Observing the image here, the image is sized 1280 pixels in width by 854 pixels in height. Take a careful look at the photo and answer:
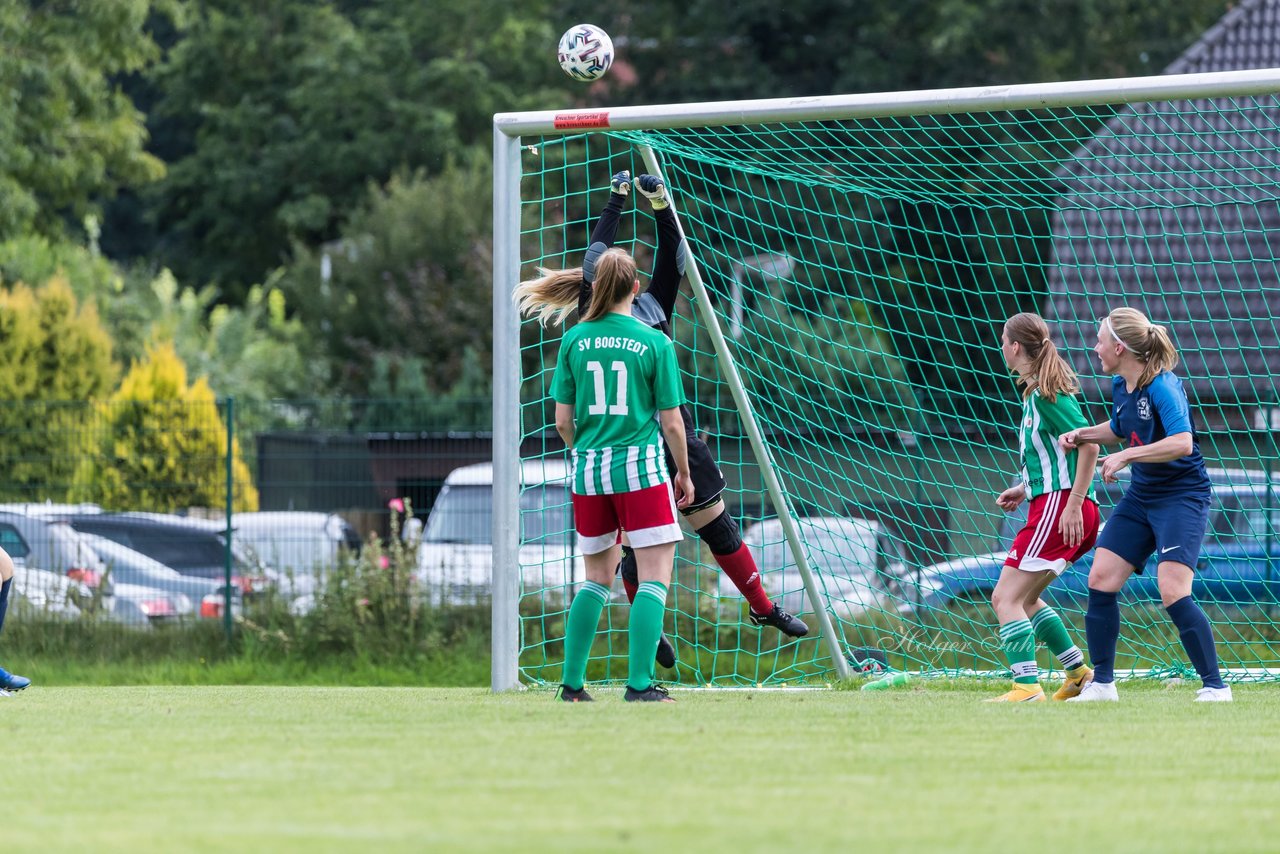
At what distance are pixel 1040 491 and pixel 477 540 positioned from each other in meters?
6.76

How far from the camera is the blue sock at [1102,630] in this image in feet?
23.2

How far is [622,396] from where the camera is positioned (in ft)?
21.1

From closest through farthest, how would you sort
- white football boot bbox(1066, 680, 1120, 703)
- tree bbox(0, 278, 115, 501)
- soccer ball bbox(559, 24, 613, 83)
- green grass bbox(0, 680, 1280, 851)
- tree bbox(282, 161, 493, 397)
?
1. green grass bbox(0, 680, 1280, 851)
2. white football boot bbox(1066, 680, 1120, 703)
3. soccer ball bbox(559, 24, 613, 83)
4. tree bbox(0, 278, 115, 501)
5. tree bbox(282, 161, 493, 397)

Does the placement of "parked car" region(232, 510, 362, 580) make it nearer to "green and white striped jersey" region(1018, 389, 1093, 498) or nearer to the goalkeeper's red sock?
the goalkeeper's red sock

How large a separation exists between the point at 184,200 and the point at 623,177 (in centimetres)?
3009

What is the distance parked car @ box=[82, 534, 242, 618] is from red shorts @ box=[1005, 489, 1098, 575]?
24.4 feet

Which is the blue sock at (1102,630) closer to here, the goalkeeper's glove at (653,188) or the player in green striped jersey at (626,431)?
the player in green striped jersey at (626,431)

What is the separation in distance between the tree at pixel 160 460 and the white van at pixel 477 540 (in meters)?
1.64

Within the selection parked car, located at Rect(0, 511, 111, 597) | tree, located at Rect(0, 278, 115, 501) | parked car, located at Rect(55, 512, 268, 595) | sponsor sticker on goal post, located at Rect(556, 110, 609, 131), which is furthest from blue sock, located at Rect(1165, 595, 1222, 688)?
tree, located at Rect(0, 278, 115, 501)

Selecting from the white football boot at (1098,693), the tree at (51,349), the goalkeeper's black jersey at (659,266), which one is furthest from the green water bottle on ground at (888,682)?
the tree at (51,349)

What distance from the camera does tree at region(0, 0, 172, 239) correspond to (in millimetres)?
18641

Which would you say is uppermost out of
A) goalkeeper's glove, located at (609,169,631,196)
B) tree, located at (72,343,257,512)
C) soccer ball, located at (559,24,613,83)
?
soccer ball, located at (559,24,613,83)

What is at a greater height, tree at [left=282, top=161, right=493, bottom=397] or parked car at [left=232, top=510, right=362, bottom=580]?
tree at [left=282, top=161, right=493, bottom=397]

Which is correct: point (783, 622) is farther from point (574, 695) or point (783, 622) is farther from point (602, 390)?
point (602, 390)
